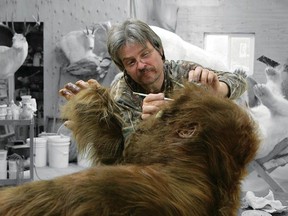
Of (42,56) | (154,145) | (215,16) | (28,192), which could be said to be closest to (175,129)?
(154,145)

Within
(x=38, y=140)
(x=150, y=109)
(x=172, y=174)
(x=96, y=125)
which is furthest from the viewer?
(x=38, y=140)

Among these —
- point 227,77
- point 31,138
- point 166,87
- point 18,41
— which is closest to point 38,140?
point 31,138

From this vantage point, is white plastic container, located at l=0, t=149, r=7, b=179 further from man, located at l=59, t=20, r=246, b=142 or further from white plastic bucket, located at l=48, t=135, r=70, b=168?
man, located at l=59, t=20, r=246, b=142

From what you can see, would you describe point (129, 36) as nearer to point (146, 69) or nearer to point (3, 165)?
point (146, 69)

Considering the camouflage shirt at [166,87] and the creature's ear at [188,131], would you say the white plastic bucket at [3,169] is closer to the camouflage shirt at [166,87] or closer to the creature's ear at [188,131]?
the camouflage shirt at [166,87]

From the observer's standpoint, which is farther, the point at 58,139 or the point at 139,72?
the point at 58,139

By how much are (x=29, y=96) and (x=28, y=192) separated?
10.0ft

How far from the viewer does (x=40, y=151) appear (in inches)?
148

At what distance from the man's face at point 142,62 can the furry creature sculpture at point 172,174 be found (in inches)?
15.7

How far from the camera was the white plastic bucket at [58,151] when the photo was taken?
3.73 m

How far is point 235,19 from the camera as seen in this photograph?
133 inches

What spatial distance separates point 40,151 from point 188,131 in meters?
3.25

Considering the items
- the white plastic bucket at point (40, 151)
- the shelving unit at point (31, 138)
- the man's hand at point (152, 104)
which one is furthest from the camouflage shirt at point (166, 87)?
the white plastic bucket at point (40, 151)

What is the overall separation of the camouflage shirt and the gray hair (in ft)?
0.27
